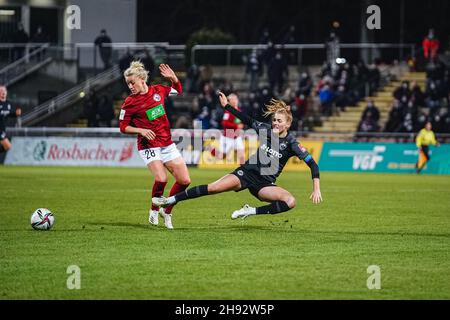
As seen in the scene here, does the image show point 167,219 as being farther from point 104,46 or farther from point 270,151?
point 104,46

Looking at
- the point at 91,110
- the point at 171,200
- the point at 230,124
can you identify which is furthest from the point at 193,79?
the point at 171,200

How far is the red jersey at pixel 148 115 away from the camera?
1479 centimetres

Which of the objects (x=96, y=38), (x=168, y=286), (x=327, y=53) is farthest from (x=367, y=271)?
(x=96, y=38)

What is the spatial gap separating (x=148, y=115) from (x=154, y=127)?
20 cm

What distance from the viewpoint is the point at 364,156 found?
34.3m

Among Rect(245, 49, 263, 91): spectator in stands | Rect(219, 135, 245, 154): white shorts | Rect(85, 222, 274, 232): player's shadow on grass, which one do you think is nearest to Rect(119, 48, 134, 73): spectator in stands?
Rect(245, 49, 263, 91): spectator in stands

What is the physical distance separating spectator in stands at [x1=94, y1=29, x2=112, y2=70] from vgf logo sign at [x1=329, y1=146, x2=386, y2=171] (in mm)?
12449

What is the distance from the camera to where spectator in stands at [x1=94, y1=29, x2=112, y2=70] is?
4209cm

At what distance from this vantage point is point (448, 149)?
109 ft

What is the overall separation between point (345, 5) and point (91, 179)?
88.2 feet

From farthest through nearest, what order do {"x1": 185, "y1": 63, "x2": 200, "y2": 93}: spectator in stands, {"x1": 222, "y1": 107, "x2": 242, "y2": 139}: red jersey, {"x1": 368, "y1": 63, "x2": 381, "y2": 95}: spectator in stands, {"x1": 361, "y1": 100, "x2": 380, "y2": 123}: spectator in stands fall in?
{"x1": 185, "y1": 63, "x2": 200, "y2": 93}: spectator in stands, {"x1": 368, "y1": 63, "x2": 381, "y2": 95}: spectator in stands, {"x1": 361, "y1": 100, "x2": 380, "y2": 123}: spectator in stands, {"x1": 222, "y1": 107, "x2": 242, "y2": 139}: red jersey

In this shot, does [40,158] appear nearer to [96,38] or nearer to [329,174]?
[96,38]

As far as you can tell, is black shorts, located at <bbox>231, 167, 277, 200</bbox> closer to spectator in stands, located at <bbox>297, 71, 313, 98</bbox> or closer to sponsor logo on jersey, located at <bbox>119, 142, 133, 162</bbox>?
sponsor logo on jersey, located at <bbox>119, 142, 133, 162</bbox>

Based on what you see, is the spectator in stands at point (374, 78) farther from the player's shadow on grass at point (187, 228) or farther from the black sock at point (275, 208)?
the black sock at point (275, 208)
